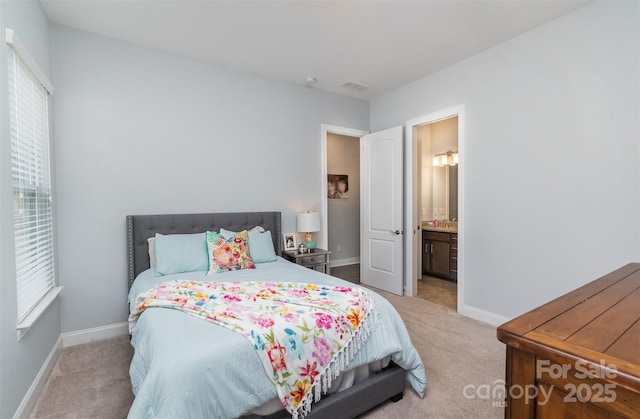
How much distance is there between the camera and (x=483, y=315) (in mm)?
3299

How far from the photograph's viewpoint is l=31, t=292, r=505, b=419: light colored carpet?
74.7 inches

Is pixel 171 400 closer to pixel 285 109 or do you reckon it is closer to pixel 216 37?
pixel 216 37

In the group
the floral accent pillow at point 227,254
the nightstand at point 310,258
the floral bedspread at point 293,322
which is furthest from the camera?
the nightstand at point 310,258

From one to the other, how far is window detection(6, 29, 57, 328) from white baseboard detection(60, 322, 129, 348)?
549 mm

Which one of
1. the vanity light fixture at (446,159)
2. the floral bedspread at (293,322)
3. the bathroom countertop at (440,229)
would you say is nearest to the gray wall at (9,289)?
the floral bedspread at (293,322)

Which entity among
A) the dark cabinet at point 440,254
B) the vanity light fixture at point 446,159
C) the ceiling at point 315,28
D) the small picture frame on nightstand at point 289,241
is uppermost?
the ceiling at point 315,28

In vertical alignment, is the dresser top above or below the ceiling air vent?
below

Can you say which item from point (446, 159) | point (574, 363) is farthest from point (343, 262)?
point (574, 363)

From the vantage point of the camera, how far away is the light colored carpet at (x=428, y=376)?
1898mm

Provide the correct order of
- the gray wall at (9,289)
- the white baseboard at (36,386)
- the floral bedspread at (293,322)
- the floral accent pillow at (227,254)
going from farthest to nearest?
the floral accent pillow at (227,254), the white baseboard at (36,386), the gray wall at (9,289), the floral bedspread at (293,322)

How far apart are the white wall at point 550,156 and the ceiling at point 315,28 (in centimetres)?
27

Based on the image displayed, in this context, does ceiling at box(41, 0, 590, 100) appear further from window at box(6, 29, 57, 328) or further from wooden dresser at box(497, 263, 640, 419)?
wooden dresser at box(497, 263, 640, 419)

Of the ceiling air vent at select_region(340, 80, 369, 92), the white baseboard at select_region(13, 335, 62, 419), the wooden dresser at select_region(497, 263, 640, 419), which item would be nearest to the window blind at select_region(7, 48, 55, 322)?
the white baseboard at select_region(13, 335, 62, 419)

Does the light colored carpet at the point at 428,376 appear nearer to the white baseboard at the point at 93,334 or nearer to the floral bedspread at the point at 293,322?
the white baseboard at the point at 93,334
